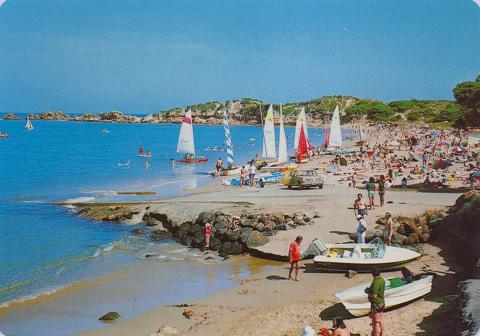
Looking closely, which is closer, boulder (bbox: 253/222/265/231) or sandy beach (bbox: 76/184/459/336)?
sandy beach (bbox: 76/184/459/336)

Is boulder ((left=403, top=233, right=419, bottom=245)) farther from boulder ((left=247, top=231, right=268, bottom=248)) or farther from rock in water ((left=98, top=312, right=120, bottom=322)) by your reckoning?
rock in water ((left=98, top=312, right=120, bottom=322))

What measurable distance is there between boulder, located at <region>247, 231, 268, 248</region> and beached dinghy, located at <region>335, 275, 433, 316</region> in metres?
7.42

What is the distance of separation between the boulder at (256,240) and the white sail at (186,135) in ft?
103

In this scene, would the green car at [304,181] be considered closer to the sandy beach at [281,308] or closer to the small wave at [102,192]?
the sandy beach at [281,308]

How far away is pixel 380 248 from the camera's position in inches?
596

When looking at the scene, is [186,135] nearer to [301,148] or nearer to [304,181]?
[301,148]

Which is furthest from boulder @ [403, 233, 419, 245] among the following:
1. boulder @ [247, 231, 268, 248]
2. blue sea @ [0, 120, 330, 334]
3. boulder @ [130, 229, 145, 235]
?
boulder @ [130, 229, 145, 235]

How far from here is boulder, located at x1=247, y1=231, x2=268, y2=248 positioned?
19453mm

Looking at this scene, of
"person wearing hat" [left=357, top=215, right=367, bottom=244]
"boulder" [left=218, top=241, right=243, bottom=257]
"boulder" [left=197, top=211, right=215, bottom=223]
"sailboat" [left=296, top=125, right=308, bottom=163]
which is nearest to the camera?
"person wearing hat" [left=357, top=215, right=367, bottom=244]

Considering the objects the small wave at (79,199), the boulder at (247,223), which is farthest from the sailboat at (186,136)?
the boulder at (247,223)

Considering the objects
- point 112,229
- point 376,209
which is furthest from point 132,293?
point 376,209

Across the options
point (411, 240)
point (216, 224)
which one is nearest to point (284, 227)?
point (216, 224)

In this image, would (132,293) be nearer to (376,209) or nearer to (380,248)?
(380,248)

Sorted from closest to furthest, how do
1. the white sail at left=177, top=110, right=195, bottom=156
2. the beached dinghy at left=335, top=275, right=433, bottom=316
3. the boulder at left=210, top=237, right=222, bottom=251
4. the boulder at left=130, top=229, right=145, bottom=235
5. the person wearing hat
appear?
the beached dinghy at left=335, top=275, right=433, bottom=316
the person wearing hat
the boulder at left=210, top=237, right=222, bottom=251
the boulder at left=130, top=229, right=145, bottom=235
the white sail at left=177, top=110, right=195, bottom=156
